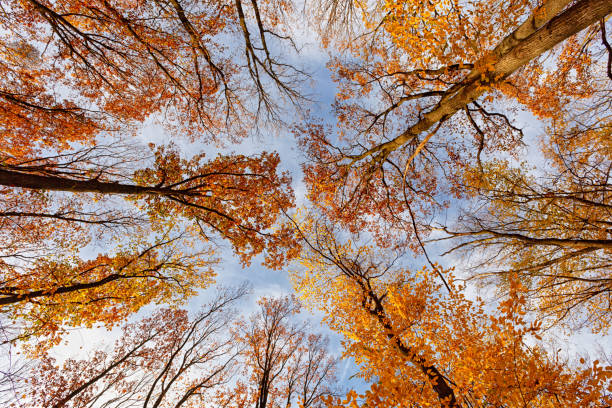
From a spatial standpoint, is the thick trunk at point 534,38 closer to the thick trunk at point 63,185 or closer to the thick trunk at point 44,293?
the thick trunk at point 63,185

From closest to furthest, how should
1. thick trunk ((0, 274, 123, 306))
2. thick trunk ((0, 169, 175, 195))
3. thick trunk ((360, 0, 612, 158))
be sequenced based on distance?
thick trunk ((360, 0, 612, 158)), thick trunk ((0, 169, 175, 195)), thick trunk ((0, 274, 123, 306))

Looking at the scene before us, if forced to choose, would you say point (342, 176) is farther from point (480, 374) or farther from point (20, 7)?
point (20, 7)

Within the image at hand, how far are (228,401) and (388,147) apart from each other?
1665cm

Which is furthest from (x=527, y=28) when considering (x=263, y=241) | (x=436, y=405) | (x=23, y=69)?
(x=23, y=69)

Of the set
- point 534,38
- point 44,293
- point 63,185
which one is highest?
point 534,38

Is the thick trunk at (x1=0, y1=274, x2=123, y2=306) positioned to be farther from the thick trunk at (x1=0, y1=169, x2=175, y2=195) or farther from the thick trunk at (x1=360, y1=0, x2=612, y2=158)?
the thick trunk at (x1=360, y1=0, x2=612, y2=158)

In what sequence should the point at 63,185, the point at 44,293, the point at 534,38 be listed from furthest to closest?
the point at 44,293, the point at 63,185, the point at 534,38

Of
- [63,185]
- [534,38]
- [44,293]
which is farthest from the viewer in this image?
[44,293]

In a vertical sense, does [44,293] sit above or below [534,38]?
below

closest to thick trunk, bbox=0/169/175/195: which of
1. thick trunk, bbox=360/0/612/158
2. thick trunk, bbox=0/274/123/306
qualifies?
thick trunk, bbox=0/274/123/306

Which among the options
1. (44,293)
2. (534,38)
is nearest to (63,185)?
(44,293)

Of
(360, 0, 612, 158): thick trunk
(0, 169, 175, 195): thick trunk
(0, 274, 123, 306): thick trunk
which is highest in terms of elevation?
(360, 0, 612, 158): thick trunk

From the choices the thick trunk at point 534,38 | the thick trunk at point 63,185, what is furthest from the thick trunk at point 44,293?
the thick trunk at point 534,38

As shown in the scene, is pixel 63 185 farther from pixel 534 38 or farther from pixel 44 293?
pixel 534 38
